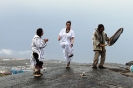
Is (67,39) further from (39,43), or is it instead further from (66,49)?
(39,43)

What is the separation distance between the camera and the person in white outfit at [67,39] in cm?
1142

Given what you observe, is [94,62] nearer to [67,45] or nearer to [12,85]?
[67,45]

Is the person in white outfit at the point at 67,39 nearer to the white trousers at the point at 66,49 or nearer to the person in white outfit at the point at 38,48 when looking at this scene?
the white trousers at the point at 66,49

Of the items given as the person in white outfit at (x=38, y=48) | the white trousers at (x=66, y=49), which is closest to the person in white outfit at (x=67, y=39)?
the white trousers at (x=66, y=49)

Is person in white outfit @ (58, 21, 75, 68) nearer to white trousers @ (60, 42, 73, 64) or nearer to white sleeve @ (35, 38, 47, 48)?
white trousers @ (60, 42, 73, 64)

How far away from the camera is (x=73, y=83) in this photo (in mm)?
8117

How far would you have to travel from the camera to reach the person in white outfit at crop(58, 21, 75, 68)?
11.4 meters

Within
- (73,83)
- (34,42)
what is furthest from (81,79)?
(34,42)

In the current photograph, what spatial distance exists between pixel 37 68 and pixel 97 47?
10.8 ft

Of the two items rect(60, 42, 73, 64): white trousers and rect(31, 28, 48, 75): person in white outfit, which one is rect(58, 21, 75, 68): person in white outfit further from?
rect(31, 28, 48, 75): person in white outfit

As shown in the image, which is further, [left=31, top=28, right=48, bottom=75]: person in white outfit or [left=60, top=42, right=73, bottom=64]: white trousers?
[left=60, top=42, right=73, bottom=64]: white trousers

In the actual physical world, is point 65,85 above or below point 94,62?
below

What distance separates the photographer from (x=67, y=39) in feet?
37.7

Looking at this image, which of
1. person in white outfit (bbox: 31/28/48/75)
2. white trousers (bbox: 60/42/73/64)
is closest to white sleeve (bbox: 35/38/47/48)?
person in white outfit (bbox: 31/28/48/75)
